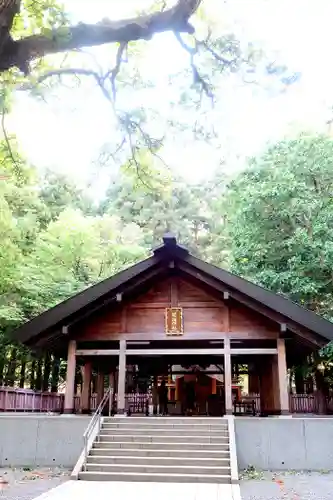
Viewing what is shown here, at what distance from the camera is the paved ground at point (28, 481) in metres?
7.10

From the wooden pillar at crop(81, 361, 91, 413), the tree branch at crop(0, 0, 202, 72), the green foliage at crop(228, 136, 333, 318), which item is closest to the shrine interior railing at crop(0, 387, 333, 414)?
the wooden pillar at crop(81, 361, 91, 413)

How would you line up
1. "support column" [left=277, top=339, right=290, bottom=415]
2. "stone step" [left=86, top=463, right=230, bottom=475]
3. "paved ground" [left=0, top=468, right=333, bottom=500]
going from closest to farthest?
1. "paved ground" [left=0, top=468, right=333, bottom=500]
2. "stone step" [left=86, top=463, right=230, bottom=475]
3. "support column" [left=277, top=339, right=290, bottom=415]

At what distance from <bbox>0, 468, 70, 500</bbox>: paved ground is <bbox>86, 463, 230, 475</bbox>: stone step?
712 mm

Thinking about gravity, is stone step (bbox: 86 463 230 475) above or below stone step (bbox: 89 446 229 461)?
below

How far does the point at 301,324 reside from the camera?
1073 cm

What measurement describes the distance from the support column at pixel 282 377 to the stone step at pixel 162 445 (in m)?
1.93

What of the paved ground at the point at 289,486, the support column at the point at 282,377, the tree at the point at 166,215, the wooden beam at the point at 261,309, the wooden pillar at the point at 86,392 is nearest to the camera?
the paved ground at the point at 289,486

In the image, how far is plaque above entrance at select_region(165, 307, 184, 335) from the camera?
11484 millimetres

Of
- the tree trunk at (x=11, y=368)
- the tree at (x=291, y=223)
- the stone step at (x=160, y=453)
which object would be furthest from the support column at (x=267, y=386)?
the tree trunk at (x=11, y=368)

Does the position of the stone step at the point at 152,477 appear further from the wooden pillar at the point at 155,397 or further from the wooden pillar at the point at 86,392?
the wooden pillar at the point at 155,397

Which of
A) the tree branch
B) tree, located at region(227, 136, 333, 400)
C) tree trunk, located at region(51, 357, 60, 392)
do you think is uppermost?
tree, located at region(227, 136, 333, 400)

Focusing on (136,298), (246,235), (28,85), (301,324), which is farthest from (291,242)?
(28,85)

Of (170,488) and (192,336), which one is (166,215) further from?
(170,488)

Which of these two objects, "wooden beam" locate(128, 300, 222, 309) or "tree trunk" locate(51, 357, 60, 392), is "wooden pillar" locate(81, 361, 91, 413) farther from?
"tree trunk" locate(51, 357, 60, 392)
